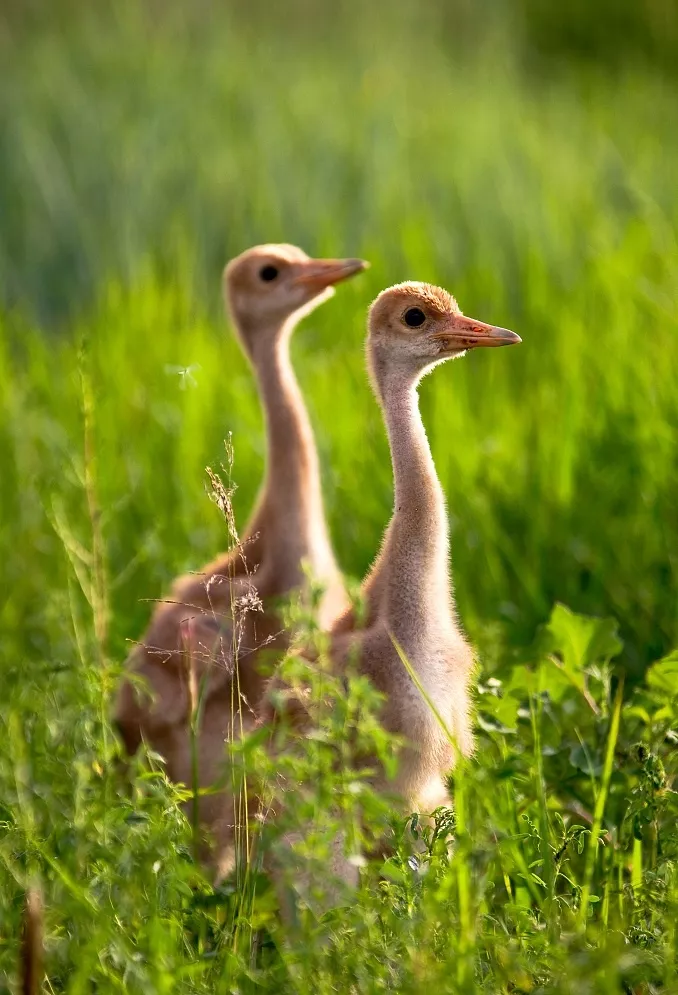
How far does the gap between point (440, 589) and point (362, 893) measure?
2.80ft

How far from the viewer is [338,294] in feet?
22.0

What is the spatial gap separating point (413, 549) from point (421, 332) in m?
0.53

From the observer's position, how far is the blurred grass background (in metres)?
4.60

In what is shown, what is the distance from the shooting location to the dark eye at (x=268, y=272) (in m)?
4.57

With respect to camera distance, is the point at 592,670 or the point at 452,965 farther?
the point at 592,670

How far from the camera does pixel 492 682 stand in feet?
10.2

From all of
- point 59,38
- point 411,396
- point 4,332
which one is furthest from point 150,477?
point 59,38

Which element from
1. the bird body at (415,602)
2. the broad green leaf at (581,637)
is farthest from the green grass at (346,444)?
the bird body at (415,602)

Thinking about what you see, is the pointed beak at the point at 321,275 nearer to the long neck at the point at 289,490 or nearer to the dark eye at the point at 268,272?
the dark eye at the point at 268,272

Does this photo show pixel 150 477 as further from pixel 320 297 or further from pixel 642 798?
pixel 642 798

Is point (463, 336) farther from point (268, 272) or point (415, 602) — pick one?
point (268, 272)

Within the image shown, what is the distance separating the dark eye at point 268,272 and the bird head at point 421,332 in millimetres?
1352

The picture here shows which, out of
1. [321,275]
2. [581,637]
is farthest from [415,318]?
[321,275]

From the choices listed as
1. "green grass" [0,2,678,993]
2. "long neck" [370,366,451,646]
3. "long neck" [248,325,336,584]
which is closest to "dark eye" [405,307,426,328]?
"long neck" [370,366,451,646]
